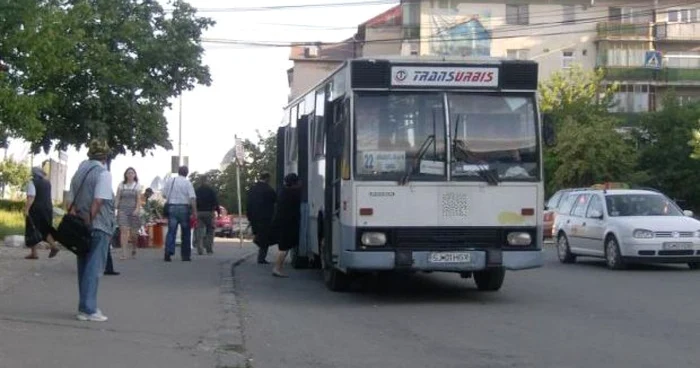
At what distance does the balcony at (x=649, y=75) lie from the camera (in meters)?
63.2

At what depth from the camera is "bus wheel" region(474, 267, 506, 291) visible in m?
15.8

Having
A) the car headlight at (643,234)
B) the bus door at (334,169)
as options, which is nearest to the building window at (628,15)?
the car headlight at (643,234)

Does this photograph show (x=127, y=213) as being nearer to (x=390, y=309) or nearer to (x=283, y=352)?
(x=390, y=309)

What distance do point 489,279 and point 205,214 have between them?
8.99 m

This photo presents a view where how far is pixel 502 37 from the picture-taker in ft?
215

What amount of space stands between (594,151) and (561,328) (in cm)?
3877

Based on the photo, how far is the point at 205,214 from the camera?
77.4ft

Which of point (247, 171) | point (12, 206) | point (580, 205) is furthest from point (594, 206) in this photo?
point (247, 171)

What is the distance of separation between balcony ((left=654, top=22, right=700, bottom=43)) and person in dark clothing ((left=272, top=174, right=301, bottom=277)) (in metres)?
50.5

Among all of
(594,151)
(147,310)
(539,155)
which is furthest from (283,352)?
(594,151)

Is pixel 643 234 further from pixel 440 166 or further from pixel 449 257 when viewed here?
pixel 440 166

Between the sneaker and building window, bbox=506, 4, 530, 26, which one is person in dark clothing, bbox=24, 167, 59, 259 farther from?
building window, bbox=506, 4, 530, 26

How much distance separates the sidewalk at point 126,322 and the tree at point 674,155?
127 feet

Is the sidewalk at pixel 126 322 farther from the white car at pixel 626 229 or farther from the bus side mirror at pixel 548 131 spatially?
the white car at pixel 626 229
